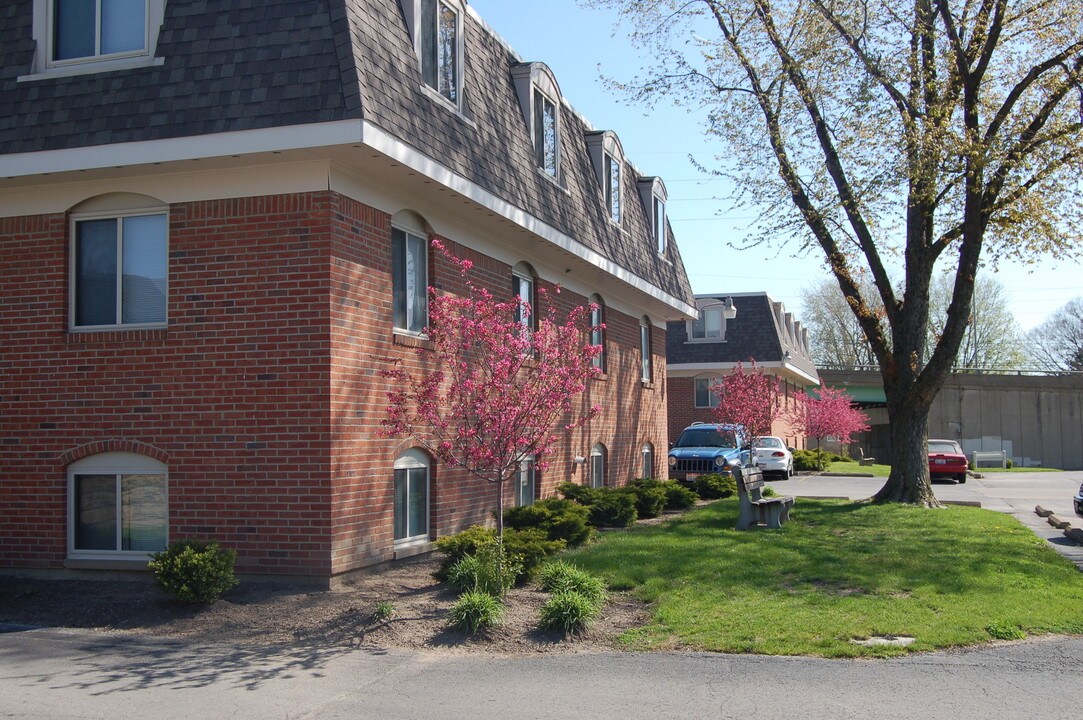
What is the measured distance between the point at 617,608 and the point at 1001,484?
29.7 meters

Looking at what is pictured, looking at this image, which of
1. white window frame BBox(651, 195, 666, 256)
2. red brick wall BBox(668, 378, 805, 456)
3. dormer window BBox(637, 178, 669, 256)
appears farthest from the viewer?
red brick wall BBox(668, 378, 805, 456)

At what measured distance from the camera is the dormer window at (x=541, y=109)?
15500mm

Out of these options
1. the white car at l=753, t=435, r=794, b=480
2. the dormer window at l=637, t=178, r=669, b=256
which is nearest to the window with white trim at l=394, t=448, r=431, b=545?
the dormer window at l=637, t=178, r=669, b=256

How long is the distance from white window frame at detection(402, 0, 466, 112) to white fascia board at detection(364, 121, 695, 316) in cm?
113

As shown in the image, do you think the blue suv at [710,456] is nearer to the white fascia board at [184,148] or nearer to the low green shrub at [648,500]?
the low green shrub at [648,500]

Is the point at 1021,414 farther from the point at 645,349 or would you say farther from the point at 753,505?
the point at 753,505

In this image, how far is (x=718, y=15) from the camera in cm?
1973

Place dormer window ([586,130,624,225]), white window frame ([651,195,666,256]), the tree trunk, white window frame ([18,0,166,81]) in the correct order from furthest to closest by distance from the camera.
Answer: white window frame ([651,195,666,256])
the tree trunk
dormer window ([586,130,624,225])
white window frame ([18,0,166,81])

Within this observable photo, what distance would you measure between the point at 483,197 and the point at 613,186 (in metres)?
7.77

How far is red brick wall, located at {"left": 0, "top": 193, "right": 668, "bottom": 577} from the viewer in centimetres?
1047

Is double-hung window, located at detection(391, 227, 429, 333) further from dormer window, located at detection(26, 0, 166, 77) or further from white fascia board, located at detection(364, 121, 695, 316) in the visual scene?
dormer window, located at detection(26, 0, 166, 77)

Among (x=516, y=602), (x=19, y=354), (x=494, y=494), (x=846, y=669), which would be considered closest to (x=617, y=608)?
(x=516, y=602)

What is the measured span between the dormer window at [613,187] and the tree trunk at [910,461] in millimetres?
6616

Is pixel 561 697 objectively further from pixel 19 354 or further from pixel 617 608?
pixel 19 354
